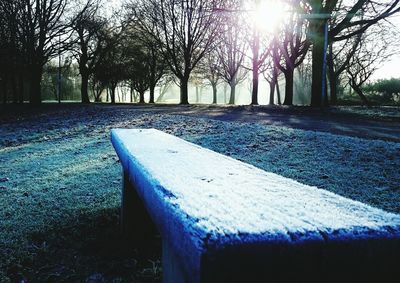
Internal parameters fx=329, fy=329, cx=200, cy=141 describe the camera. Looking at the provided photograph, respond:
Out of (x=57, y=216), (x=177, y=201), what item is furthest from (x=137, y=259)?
(x=177, y=201)

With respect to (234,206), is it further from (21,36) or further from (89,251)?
(21,36)

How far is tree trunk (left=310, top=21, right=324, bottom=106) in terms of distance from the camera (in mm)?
16203

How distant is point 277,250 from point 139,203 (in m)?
2.41

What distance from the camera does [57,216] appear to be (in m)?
3.21

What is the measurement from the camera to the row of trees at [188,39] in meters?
16.6

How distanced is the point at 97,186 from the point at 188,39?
27275 mm

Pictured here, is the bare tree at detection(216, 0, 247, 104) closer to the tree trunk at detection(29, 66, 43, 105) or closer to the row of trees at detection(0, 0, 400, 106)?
the row of trees at detection(0, 0, 400, 106)

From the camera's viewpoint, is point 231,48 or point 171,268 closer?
point 171,268

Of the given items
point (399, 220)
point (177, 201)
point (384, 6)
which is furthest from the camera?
point (384, 6)

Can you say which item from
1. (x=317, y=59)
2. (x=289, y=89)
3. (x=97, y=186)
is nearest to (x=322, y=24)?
(x=317, y=59)

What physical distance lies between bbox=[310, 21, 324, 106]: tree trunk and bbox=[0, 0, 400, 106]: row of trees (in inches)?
1.8

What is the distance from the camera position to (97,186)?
4.25 meters

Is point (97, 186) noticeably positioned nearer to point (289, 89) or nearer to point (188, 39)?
point (289, 89)

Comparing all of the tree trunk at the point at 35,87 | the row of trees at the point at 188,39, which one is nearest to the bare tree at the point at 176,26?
the row of trees at the point at 188,39
